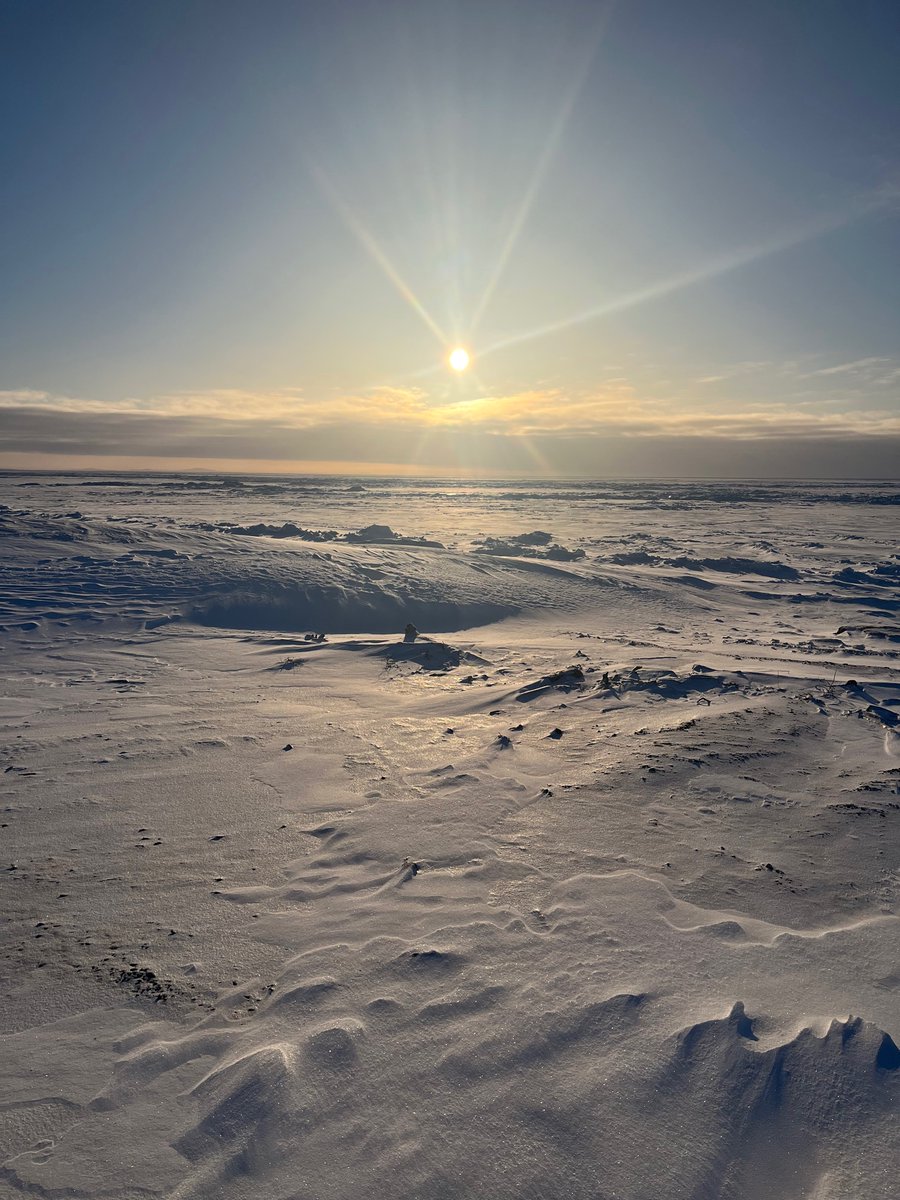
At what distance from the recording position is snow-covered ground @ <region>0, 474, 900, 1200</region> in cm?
210

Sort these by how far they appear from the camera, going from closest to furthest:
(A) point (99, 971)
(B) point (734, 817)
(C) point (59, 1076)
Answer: (C) point (59, 1076) < (A) point (99, 971) < (B) point (734, 817)

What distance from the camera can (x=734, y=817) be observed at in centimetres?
428

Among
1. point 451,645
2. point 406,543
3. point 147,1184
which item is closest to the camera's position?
point 147,1184

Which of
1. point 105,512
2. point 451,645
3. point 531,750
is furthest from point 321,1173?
point 105,512

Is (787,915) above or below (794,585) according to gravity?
below

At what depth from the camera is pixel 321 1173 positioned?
199 cm

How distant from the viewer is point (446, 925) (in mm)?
3139

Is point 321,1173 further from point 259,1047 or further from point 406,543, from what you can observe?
point 406,543

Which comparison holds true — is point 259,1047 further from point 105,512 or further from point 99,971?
point 105,512

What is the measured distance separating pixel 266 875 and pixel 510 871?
4.42ft

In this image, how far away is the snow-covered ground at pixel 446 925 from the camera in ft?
6.88

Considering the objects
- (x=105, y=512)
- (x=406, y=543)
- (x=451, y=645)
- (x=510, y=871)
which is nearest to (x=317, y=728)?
(x=510, y=871)

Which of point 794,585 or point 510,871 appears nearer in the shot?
point 510,871

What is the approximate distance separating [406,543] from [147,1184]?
15.6 metres
